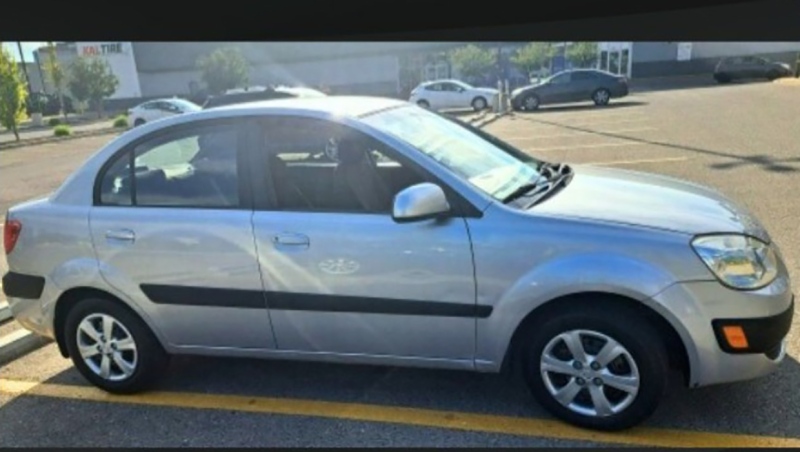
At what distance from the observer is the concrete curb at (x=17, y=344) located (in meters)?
4.02

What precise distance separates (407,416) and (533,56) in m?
52.7

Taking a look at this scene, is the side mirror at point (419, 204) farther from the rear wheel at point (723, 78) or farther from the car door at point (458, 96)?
the rear wheel at point (723, 78)

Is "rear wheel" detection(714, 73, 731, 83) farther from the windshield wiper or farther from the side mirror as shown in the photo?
the side mirror

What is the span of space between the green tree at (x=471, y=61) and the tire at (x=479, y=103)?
26142 millimetres

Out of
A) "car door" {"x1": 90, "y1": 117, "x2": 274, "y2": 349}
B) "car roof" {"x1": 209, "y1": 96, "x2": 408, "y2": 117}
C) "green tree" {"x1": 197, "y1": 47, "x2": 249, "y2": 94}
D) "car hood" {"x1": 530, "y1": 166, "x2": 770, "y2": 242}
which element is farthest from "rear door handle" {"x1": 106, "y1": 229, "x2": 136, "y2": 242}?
"green tree" {"x1": 197, "y1": 47, "x2": 249, "y2": 94}

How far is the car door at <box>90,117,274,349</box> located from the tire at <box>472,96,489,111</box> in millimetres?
22410

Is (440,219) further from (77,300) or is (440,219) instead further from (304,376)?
(77,300)

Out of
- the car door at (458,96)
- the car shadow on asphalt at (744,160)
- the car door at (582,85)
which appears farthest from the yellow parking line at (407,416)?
the car door at (458,96)

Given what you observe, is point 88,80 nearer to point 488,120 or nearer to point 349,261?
point 488,120

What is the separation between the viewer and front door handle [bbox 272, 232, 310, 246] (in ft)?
9.73

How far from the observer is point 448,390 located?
3.24 m

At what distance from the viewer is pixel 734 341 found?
2.61 metres

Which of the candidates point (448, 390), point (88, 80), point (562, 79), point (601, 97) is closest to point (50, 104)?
point (88, 80)

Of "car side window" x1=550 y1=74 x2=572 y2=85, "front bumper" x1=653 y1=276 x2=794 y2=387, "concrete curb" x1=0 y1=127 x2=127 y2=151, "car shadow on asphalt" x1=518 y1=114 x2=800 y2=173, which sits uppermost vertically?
"front bumper" x1=653 y1=276 x2=794 y2=387
